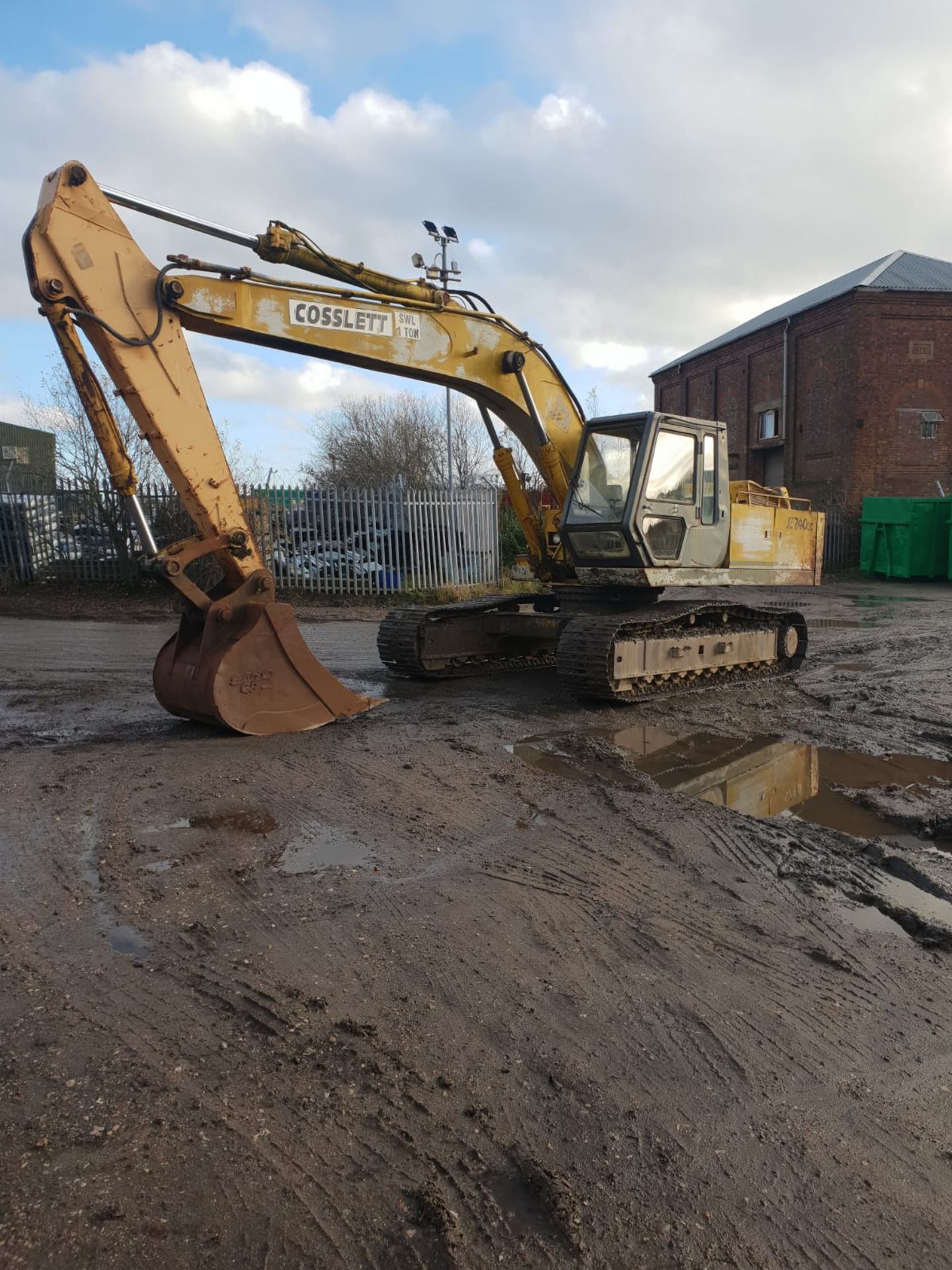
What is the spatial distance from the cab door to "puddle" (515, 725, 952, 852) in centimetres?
215

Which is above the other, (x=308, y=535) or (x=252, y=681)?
(x=308, y=535)

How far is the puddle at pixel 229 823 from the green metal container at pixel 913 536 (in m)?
24.0

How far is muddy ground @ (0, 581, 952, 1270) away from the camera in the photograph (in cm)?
206

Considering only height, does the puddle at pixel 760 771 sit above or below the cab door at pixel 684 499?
below

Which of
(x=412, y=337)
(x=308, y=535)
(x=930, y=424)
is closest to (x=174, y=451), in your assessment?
(x=412, y=337)

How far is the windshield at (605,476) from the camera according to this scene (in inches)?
329

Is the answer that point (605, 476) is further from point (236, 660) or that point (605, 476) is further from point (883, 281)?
point (883, 281)

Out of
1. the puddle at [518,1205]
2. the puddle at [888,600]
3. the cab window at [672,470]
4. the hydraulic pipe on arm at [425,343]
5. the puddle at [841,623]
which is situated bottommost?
the puddle at [518,1205]

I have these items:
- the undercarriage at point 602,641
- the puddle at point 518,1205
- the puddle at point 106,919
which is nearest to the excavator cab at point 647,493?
the undercarriage at point 602,641

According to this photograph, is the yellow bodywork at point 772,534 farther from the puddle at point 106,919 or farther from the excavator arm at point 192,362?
the puddle at point 106,919

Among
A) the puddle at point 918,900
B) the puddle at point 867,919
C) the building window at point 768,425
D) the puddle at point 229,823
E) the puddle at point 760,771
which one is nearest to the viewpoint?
the puddle at point 867,919

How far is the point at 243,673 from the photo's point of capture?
6.44 meters

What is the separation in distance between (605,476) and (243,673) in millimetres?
4061

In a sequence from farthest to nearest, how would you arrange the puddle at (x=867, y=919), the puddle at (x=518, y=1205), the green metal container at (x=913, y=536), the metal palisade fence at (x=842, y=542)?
the metal palisade fence at (x=842, y=542) → the green metal container at (x=913, y=536) → the puddle at (x=867, y=919) → the puddle at (x=518, y=1205)
